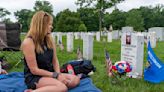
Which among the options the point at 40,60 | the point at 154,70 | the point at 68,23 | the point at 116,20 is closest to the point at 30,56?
the point at 40,60

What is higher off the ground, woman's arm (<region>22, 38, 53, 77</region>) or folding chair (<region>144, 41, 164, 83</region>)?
woman's arm (<region>22, 38, 53, 77</region>)

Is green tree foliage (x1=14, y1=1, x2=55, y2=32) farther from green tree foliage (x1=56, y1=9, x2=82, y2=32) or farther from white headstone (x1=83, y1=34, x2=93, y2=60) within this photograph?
white headstone (x1=83, y1=34, x2=93, y2=60)

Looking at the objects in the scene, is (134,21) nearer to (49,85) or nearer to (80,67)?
(80,67)

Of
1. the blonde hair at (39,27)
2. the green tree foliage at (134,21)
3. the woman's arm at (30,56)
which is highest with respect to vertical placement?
the blonde hair at (39,27)

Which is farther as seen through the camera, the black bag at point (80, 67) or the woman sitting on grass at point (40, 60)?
the black bag at point (80, 67)

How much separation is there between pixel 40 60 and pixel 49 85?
0.41 metres

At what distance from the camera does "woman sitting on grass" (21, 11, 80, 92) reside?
485 cm

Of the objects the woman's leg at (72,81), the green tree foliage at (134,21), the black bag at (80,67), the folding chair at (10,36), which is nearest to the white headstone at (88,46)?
the folding chair at (10,36)

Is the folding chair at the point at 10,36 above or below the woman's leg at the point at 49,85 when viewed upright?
above

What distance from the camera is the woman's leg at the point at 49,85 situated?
Answer: 4770 millimetres

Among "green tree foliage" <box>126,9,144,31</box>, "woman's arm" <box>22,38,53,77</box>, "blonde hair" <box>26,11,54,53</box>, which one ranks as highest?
"blonde hair" <box>26,11,54,53</box>

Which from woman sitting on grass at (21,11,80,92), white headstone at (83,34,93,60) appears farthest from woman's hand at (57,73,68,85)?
white headstone at (83,34,93,60)

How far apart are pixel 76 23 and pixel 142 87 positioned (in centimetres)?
5357

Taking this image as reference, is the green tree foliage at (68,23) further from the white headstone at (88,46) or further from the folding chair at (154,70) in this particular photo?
the folding chair at (154,70)
